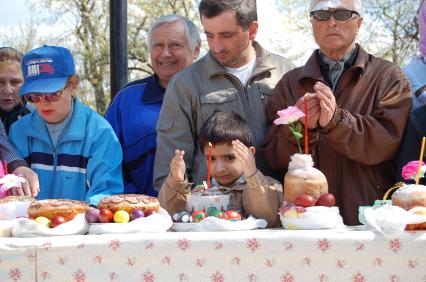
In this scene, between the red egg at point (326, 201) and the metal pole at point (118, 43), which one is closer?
the red egg at point (326, 201)

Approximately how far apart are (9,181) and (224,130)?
90 centimetres

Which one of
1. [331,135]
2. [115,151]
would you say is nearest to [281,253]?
[331,135]

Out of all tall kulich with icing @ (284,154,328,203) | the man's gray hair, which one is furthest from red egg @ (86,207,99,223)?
the man's gray hair

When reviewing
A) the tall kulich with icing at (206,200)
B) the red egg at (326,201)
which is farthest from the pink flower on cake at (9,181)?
the red egg at (326,201)

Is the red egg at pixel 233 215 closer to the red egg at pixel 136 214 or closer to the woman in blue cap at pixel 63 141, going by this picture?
the red egg at pixel 136 214

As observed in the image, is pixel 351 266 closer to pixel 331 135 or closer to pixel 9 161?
pixel 331 135

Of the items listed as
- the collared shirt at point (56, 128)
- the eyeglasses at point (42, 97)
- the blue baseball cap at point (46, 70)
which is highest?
the blue baseball cap at point (46, 70)

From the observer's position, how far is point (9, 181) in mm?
2715

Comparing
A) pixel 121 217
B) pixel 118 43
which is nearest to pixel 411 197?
pixel 121 217

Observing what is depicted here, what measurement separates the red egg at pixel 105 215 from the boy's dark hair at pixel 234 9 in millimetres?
1159

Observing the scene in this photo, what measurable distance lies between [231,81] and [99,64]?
12.1 metres

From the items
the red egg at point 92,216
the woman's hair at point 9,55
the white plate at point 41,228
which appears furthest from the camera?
the woman's hair at point 9,55

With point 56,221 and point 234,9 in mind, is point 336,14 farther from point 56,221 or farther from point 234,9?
point 56,221

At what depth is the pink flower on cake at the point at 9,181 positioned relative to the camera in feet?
8.87
